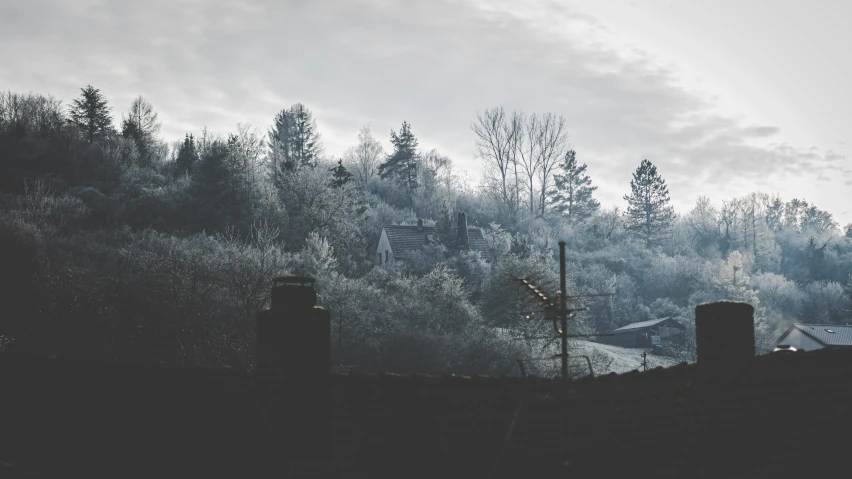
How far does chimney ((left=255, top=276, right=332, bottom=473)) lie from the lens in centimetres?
855

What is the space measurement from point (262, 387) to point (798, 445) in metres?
6.40

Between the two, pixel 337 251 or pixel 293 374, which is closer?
pixel 293 374

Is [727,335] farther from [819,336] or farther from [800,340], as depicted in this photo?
[800,340]

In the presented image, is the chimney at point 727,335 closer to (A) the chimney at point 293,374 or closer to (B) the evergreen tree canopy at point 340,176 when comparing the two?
(A) the chimney at point 293,374

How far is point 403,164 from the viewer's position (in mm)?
95125

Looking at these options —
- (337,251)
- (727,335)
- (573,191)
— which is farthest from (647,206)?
(727,335)

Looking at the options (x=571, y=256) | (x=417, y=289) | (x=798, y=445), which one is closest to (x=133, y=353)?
(x=417, y=289)

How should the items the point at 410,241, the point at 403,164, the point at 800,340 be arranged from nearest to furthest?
the point at 800,340, the point at 410,241, the point at 403,164

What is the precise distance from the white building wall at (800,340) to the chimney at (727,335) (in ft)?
152

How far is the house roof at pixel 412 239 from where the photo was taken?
63.5 m

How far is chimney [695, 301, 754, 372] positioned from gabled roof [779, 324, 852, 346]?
45.5 m

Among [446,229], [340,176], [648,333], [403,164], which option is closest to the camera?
[446,229]

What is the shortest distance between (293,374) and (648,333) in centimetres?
6124

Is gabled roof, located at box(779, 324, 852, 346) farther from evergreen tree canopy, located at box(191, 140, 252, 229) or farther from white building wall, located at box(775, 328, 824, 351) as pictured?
evergreen tree canopy, located at box(191, 140, 252, 229)
